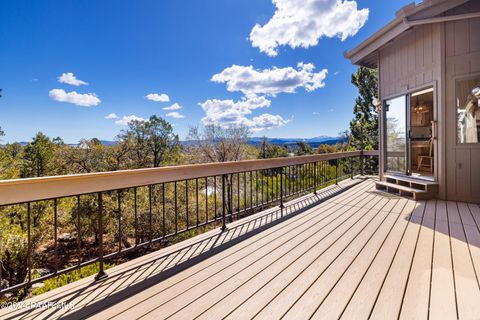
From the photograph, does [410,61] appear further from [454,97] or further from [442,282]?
[442,282]

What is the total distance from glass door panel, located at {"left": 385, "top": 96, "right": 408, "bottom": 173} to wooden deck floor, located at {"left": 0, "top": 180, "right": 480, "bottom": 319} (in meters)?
2.39

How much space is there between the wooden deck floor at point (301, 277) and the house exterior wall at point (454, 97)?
1.33 m

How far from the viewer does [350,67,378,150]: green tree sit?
1227 cm

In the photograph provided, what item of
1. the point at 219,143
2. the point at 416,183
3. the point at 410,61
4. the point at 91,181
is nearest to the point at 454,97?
the point at 410,61

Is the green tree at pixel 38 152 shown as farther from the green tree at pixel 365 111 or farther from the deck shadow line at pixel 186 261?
the green tree at pixel 365 111

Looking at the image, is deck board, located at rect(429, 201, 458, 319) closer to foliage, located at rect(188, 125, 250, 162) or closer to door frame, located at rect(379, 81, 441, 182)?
door frame, located at rect(379, 81, 441, 182)

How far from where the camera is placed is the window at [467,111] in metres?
3.77

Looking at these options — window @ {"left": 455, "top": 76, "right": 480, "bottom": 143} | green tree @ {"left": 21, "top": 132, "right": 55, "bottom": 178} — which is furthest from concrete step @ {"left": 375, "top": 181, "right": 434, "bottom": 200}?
green tree @ {"left": 21, "top": 132, "right": 55, "bottom": 178}

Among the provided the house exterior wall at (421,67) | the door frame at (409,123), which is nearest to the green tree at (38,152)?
the door frame at (409,123)

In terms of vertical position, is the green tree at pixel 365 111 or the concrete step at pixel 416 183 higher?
the green tree at pixel 365 111

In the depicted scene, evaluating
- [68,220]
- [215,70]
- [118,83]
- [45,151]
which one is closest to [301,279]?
[68,220]

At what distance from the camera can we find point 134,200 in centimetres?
238

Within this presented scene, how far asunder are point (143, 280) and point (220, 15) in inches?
366

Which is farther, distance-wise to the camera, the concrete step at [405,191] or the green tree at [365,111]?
the green tree at [365,111]
